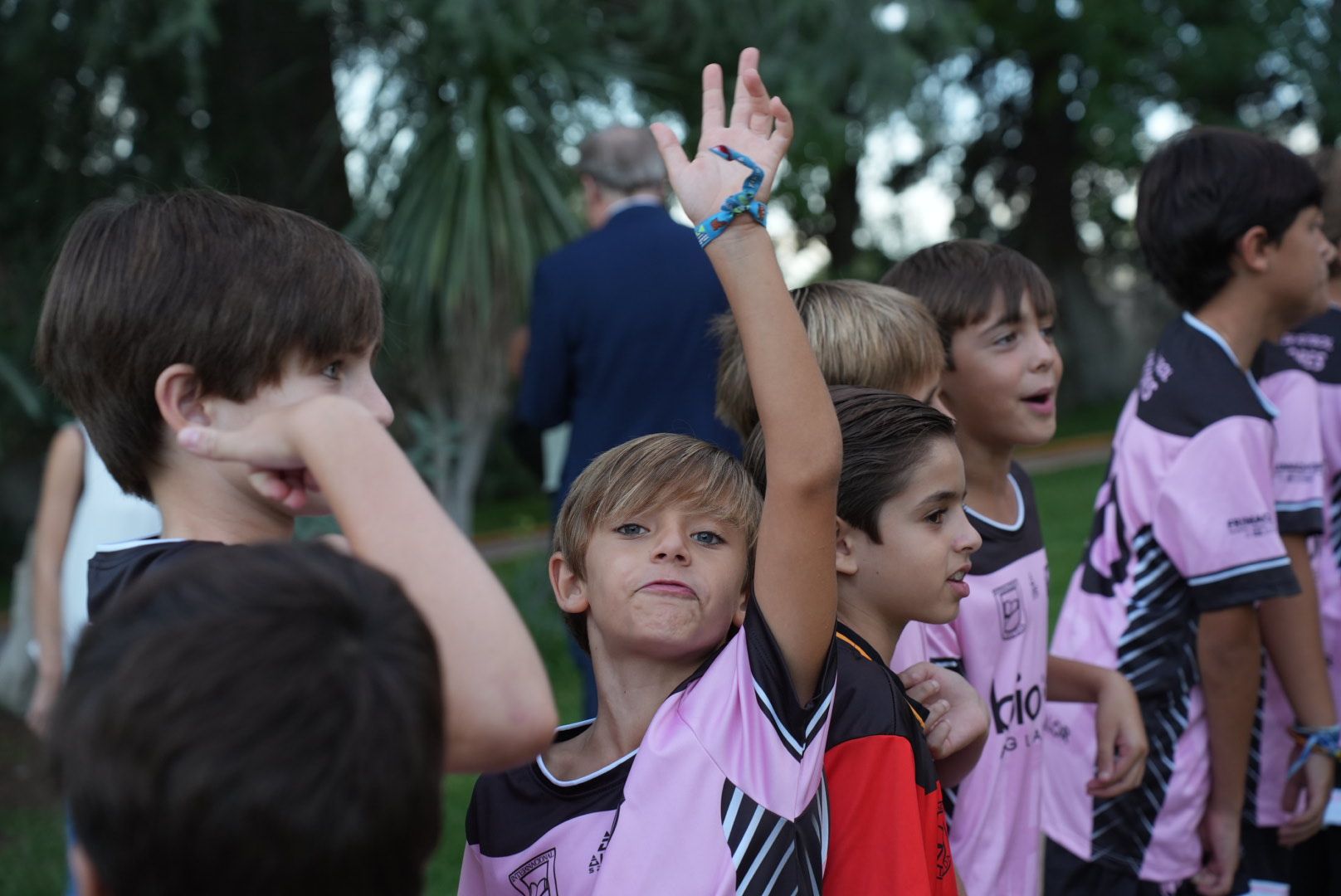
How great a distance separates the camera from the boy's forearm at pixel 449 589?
123cm

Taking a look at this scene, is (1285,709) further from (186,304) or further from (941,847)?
(186,304)

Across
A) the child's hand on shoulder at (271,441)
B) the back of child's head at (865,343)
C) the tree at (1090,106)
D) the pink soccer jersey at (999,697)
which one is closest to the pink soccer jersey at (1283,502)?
the pink soccer jersey at (999,697)

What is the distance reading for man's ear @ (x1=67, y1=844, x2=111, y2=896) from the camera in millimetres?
960

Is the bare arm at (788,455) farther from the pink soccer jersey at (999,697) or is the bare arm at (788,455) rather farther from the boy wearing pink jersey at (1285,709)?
the boy wearing pink jersey at (1285,709)

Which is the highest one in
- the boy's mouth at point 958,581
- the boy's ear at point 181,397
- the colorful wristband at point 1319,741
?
the boy's ear at point 181,397

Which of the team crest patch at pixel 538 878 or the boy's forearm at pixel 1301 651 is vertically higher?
the team crest patch at pixel 538 878

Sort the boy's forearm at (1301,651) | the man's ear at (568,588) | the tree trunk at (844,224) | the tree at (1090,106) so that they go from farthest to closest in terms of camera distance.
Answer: the tree trunk at (844,224), the tree at (1090,106), the boy's forearm at (1301,651), the man's ear at (568,588)

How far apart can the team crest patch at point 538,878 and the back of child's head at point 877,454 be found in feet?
2.19

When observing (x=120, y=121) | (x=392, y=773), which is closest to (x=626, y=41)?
(x=120, y=121)

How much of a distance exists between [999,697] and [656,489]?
82cm

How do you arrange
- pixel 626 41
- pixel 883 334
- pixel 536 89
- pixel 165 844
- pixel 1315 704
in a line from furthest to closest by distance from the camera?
pixel 626 41
pixel 536 89
pixel 1315 704
pixel 883 334
pixel 165 844

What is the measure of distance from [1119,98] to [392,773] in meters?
16.6

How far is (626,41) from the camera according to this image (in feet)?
23.2

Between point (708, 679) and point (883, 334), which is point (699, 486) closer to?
point (708, 679)
